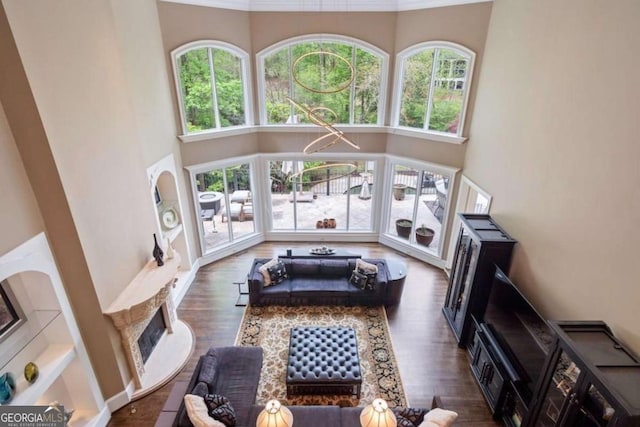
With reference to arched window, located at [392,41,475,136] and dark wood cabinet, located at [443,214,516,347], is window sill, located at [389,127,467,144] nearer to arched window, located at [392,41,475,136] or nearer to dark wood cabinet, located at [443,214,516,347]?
arched window, located at [392,41,475,136]

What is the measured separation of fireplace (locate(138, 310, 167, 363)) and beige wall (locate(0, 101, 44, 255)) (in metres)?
2.91

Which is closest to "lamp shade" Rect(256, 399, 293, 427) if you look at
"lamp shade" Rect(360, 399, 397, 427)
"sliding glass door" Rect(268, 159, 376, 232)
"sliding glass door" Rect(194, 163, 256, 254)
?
"lamp shade" Rect(360, 399, 397, 427)

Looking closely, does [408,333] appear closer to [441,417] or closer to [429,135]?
[441,417]

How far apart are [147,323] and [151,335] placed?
0.50 metres

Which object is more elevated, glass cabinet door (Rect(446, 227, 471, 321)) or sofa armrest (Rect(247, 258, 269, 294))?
glass cabinet door (Rect(446, 227, 471, 321))

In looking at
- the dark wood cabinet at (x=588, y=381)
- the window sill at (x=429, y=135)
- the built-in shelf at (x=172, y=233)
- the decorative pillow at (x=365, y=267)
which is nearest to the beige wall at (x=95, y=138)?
the built-in shelf at (x=172, y=233)

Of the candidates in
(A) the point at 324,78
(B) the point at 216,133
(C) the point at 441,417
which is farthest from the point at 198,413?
(A) the point at 324,78

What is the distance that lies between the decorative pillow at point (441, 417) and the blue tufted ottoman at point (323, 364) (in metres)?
1.29

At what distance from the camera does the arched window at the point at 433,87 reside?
7.62 meters

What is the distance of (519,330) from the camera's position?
4766 mm

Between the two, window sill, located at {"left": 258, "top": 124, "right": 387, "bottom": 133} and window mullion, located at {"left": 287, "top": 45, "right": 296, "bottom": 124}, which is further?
window sill, located at {"left": 258, "top": 124, "right": 387, "bottom": 133}

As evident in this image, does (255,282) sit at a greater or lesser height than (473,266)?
lesser

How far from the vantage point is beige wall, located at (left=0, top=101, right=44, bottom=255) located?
3512 millimetres

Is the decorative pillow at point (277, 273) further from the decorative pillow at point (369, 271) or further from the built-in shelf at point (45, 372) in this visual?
the built-in shelf at point (45, 372)
